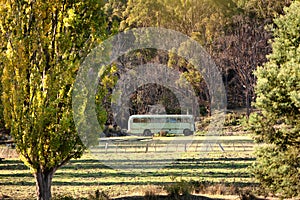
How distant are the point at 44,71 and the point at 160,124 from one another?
26637 mm

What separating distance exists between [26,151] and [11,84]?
1.35 meters

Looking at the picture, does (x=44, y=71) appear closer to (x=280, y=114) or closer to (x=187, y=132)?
(x=280, y=114)

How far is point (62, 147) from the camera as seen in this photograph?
10305 millimetres

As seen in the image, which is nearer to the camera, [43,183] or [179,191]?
[43,183]

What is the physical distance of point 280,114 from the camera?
32.7ft

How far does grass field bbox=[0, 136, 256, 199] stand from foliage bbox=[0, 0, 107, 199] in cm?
270

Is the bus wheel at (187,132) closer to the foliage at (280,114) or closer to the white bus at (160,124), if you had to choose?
the white bus at (160,124)

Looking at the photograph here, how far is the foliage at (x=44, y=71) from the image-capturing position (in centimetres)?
1007

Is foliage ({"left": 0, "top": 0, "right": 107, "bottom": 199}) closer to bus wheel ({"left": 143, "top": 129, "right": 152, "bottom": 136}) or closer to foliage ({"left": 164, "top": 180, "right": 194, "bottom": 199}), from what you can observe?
foliage ({"left": 164, "top": 180, "right": 194, "bottom": 199})

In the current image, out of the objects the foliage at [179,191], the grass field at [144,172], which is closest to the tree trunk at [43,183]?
the grass field at [144,172]

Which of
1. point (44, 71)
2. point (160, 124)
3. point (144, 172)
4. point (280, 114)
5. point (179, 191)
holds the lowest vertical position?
point (144, 172)

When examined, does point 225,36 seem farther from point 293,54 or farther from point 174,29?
point 293,54

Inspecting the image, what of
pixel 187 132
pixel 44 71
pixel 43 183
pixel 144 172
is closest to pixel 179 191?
pixel 43 183

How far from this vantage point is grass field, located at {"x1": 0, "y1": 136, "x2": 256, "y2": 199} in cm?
1327
